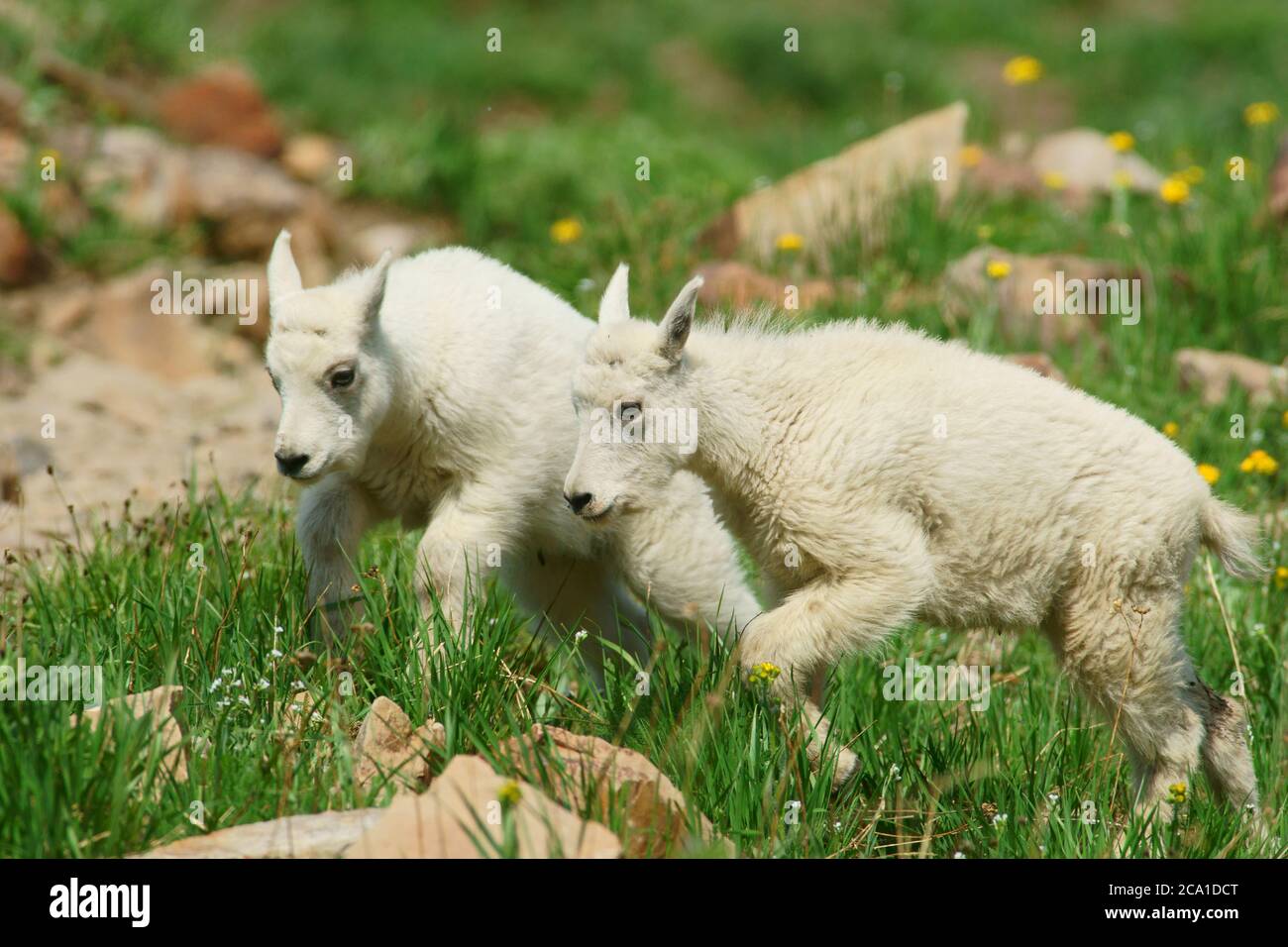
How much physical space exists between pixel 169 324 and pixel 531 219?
273cm

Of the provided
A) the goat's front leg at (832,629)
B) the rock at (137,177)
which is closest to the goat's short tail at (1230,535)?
the goat's front leg at (832,629)

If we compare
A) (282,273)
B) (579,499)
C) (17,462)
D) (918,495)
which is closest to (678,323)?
(579,499)

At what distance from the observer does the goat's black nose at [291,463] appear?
17.4 ft

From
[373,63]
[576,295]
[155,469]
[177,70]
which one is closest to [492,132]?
[373,63]

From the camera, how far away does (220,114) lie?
44.4 feet

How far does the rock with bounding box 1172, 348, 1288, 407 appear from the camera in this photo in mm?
8297

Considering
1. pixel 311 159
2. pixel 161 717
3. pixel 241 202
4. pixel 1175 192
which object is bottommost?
pixel 161 717

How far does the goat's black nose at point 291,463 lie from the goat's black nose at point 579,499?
925 mm

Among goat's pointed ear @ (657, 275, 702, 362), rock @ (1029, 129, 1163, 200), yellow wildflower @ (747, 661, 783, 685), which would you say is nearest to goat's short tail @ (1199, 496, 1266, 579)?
yellow wildflower @ (747, 661, 783, 685)

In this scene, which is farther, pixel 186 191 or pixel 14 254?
pixel 186 191

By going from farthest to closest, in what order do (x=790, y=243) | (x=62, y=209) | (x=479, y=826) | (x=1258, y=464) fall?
1. (x=62, y=209)
2. (x=790, y=243)
3. (x=1258, y=464)
4. (x=479, y=826)

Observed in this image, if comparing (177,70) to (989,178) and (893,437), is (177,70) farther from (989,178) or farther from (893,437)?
(893,437)

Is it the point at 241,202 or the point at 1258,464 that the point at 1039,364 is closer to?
the point at 1258,464

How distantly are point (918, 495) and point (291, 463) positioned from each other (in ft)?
6.79
